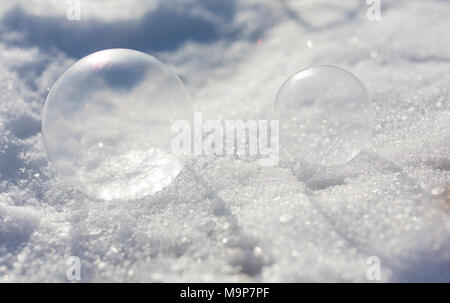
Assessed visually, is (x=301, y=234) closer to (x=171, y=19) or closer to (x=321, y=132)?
(x=321, y=132)

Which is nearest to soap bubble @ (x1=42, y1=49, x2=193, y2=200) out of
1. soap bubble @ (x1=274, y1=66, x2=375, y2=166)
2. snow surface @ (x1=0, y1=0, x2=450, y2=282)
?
snow surface @ (x1=0, y1=0, x2=450, y2=282)

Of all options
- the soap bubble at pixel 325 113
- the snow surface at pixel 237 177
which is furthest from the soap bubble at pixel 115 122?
the soap bubble at pixel 325 113

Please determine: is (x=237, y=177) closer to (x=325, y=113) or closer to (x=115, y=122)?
(x=325, y=113)

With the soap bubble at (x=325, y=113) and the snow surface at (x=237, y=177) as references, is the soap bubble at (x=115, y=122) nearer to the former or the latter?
the snow surface at (x=237, y=177)

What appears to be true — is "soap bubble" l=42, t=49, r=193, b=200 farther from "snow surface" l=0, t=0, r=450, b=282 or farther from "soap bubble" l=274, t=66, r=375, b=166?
"soap bubble" l=274, t=66, r=375, b=166

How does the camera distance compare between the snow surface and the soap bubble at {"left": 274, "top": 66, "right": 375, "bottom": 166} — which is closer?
→ the snow surface

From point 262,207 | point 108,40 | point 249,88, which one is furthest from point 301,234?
point 108,40
